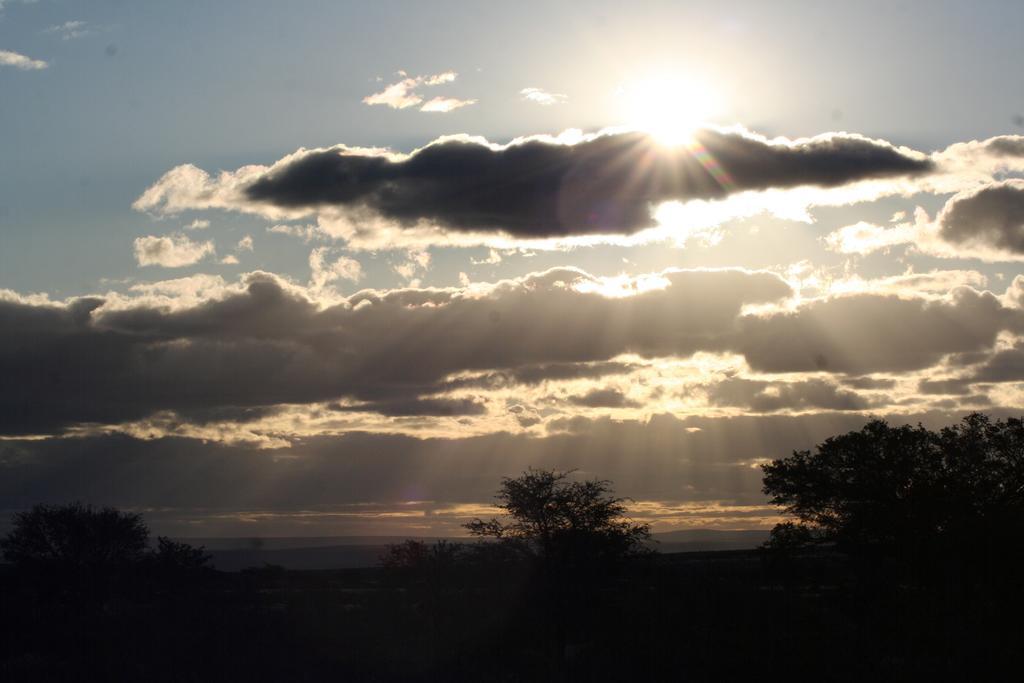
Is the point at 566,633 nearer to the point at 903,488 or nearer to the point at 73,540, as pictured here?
the point at 903,488

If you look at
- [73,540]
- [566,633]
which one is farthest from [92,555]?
[566,633]

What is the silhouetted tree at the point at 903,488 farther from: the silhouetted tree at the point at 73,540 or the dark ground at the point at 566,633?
the silhouetted tree at the point at 73,540

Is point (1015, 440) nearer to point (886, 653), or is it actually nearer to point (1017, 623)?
point (1017, 623)

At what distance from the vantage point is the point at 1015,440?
6266cm

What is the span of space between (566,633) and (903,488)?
20.9 metres

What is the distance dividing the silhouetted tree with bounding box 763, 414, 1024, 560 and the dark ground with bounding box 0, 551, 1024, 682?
2612 mm

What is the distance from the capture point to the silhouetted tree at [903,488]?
59.4m

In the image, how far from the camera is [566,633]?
57.5m

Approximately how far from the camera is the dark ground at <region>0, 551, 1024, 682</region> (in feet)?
152

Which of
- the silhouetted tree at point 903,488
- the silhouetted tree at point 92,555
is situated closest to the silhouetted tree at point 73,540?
the silhouetted tree at point 92,555

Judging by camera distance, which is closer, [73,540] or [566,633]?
[566,633]

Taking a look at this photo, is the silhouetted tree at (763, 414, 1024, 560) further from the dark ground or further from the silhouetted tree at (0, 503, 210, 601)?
the silhouetted tree at (0, 503, 210, 601)

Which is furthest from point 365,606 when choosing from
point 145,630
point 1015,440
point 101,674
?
point 1015,440

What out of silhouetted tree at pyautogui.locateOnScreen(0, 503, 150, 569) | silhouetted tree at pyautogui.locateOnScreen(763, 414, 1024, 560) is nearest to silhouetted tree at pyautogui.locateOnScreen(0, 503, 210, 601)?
silhouetted tree at pyautogui.locateOnScreen(0, 503, 150, 569)
